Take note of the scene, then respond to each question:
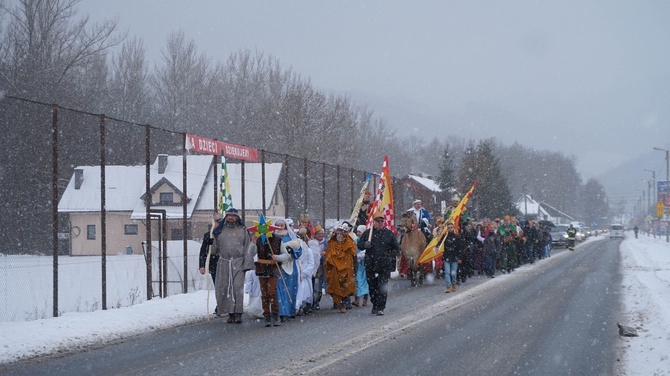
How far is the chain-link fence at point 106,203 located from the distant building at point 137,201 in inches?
1.8

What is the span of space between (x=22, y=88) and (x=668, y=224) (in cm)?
5967

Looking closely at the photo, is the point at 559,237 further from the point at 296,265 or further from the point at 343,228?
the point at 296,265

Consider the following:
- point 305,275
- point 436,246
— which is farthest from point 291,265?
point 436,246

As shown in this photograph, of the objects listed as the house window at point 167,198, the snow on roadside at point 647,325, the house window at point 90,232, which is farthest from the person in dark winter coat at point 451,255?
the house window at point 90,232

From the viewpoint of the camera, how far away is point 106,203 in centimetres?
2016

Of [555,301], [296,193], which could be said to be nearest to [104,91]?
[296,193]

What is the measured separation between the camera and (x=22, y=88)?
4331 cm

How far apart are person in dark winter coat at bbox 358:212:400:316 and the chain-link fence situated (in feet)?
16.1

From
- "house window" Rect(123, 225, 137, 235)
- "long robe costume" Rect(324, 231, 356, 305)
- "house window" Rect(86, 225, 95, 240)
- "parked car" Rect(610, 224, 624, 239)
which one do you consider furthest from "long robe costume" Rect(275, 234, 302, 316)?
"parked car" Rect(610, 224, 624, 239)

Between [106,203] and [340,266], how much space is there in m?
6.76

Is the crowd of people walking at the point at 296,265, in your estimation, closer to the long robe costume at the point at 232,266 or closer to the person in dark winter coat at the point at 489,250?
the long robe costume at the point at 232,266

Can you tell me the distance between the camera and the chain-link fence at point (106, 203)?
68.6 ft

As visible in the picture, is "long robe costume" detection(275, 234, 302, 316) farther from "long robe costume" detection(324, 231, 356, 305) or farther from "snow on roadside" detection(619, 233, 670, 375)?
"snow on roadside" detection(619, 233, 670, 375)

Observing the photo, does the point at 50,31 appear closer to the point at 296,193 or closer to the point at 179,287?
the point at 296,193
